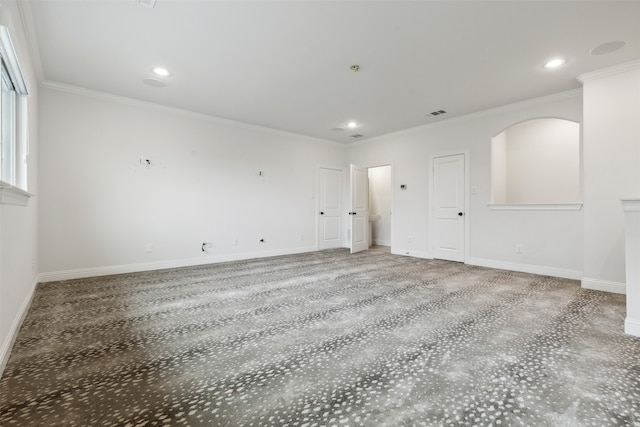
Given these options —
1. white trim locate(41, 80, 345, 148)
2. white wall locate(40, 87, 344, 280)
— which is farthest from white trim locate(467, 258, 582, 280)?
white trim locate(41, 80, 345, 148)

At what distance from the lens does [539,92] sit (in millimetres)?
4133

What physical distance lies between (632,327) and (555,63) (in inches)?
111

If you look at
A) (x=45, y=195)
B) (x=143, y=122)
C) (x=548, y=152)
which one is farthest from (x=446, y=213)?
(x=45, y=195)

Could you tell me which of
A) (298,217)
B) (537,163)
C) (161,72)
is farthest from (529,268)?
(161,72)

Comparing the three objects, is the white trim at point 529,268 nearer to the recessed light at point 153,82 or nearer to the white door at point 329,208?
the white door at point 329,208

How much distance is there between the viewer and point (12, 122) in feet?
9.22

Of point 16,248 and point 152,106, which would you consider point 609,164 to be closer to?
point 16,248

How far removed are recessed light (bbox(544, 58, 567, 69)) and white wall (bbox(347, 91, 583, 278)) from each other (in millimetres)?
1039

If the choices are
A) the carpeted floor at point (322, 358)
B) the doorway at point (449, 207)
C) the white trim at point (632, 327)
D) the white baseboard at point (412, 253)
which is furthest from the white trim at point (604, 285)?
the white baseboard at point (412, 253)

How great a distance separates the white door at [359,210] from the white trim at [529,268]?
7.84 ft

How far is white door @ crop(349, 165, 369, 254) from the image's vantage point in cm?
665

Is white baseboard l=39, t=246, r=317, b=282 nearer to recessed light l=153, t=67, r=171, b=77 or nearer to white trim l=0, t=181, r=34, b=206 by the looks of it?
white trim l=0, t=181, r=34, b=206

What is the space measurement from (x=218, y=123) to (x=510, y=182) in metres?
5.79

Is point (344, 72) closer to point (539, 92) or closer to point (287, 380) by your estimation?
→ point (539, 92)
